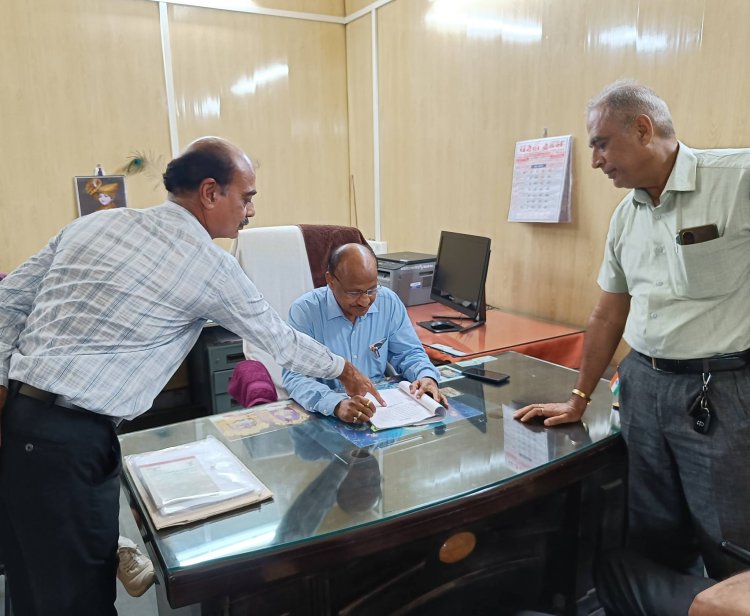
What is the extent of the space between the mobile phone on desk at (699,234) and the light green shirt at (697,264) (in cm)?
1

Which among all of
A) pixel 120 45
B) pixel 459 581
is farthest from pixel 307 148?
pixel 459 581

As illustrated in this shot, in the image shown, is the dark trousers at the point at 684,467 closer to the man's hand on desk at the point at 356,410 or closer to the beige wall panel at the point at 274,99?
the man's hand on desk at the point at 356,410

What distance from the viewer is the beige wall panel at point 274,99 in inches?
149

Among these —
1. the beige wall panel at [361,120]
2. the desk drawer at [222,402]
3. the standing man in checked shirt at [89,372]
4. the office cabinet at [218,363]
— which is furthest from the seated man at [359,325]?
the beige wall panel at [361,120]

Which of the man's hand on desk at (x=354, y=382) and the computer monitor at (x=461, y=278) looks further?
the computer monitor at (x=461, y=278)

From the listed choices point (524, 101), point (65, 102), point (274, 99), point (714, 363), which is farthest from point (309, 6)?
point (714, 363)

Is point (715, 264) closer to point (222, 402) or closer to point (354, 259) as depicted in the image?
point (354, 259)

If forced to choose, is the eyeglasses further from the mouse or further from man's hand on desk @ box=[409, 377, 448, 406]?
the mouse

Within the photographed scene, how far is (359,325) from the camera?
2.01 meters

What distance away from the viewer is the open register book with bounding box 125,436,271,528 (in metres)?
1.12

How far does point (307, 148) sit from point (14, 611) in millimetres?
3497

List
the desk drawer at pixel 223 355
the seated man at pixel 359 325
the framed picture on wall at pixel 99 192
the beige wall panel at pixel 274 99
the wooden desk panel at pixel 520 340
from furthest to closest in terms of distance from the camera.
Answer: the beige wall panel at pixel 274 99
the framed picture on wall at pixel 99 192
the desk drawer at pixel 223 355
the wooden desk panel at pixel 520 340
the seated man at pixel 359 325

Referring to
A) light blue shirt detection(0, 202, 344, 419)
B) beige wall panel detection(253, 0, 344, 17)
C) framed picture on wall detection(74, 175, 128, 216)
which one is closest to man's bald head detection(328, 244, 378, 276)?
light blue shirt detection(0, 202, 344, 419)

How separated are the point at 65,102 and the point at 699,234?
3531mm
